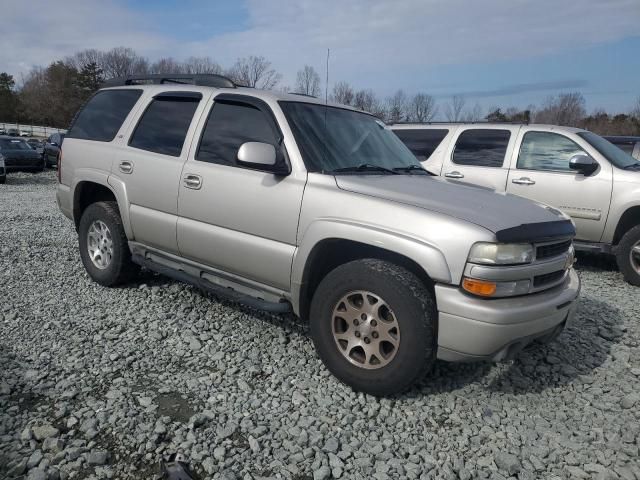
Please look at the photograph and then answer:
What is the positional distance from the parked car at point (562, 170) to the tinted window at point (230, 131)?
2.96 meters

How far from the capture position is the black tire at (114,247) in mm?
4676

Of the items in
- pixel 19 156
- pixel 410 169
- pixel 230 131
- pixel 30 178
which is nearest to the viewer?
pixel 230 131

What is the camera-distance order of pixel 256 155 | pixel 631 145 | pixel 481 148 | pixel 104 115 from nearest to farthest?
pixel 256 155
pixel 104 115
pixel 481 148
pixel 631 145

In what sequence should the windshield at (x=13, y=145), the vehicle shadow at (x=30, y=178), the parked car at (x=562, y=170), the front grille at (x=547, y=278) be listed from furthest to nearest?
1. the windshield at (x=13, y=145)
2. the vehicle shadow at (x=30, y=178)
3. the parked car at (x=562, y=170)
4. the front grille at (x=547, y=278)

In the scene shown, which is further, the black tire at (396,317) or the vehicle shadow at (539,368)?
the vehicle shadow at (539,368)

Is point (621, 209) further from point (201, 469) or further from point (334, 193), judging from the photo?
point (201, 469)

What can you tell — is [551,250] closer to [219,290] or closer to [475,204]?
[475,204]

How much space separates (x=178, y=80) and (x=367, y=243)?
2911mm

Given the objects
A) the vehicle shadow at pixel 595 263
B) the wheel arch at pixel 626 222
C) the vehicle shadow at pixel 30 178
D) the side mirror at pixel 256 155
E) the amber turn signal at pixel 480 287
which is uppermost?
the side mirror at pixel 256 155

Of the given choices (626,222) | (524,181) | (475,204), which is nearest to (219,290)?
(475,204)

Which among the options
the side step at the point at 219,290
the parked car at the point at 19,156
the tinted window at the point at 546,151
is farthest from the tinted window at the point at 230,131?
the parked car at the point at 19,156

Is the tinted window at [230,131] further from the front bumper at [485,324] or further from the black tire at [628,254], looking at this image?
the black tire at [628,254]

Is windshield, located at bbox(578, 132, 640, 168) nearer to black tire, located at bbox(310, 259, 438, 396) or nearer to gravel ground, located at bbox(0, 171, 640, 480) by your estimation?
gravel ground, located at bbox(0, 171, 640, 480)

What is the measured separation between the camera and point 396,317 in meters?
2.90
